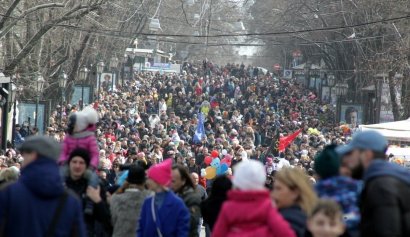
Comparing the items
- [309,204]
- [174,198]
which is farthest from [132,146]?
[309,204]

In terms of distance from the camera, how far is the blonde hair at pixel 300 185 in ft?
27.7

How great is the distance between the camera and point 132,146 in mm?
33094

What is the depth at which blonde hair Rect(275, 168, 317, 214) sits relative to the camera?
845 centimetres

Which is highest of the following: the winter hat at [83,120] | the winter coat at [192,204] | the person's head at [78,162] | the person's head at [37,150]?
the winter hat at [83,120]

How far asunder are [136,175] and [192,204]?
1.03 metres

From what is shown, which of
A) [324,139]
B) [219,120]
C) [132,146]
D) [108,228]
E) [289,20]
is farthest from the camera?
[289,20]

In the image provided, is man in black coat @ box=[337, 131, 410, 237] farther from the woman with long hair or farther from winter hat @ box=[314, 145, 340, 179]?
the woman with long hair

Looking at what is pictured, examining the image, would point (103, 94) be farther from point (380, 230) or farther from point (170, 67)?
point (380, 230)

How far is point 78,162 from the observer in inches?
394

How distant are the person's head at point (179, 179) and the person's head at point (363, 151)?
3900mm

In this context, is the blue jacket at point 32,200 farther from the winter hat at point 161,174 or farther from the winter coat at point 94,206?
the winter hat at point 161,174

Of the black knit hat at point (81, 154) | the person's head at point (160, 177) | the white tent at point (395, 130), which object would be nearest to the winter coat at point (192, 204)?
the person's head at point (160, 177)

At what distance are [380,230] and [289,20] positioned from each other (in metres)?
64.8

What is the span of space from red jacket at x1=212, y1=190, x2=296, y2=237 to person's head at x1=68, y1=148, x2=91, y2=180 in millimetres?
2333
